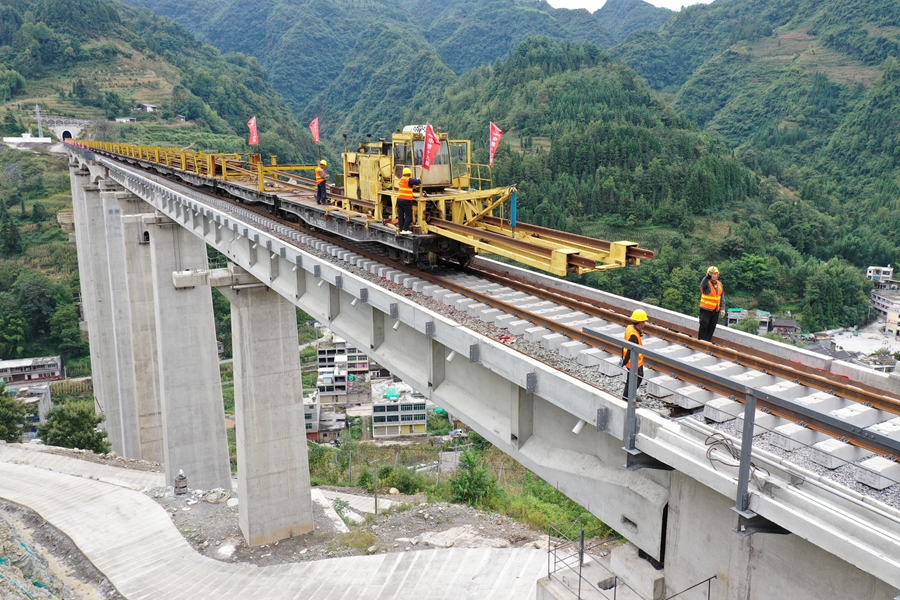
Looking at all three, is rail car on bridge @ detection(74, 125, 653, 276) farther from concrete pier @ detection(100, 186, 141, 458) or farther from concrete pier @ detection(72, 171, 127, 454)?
concrete pier @ detection(72, 171, 127, 454)

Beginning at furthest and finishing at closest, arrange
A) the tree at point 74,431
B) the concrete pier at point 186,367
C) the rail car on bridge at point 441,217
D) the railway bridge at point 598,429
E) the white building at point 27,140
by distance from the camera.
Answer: the white building at point 27,140, the tree at point 74,431, the concrete pier at point 186,367, the rail car on bridge at point 441,217, the railway bridge at point 598,429

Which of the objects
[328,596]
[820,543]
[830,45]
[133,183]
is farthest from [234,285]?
[830,45]

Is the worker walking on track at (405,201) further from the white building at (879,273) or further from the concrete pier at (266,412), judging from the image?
the white building at (879,273)

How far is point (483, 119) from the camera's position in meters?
121

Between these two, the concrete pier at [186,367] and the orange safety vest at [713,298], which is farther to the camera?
the concrete pier at [186,367]

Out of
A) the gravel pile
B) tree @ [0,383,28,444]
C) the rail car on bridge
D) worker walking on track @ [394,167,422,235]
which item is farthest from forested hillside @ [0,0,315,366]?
the gravel pile

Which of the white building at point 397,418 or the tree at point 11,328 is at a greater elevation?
the tree at point 11,328

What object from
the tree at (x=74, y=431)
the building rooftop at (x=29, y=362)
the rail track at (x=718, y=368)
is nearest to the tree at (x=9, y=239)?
the building rooftop at (x=29, y=362)

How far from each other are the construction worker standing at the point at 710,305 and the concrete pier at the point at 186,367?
19315 mm

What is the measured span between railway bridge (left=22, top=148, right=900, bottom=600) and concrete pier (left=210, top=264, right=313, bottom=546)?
37 mm

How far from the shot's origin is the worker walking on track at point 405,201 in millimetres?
11812

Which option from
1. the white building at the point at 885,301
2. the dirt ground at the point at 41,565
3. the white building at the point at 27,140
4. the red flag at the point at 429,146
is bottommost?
the white building at the point at 885,301

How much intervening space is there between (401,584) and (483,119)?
115 m

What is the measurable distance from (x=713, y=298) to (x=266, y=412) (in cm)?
1241
